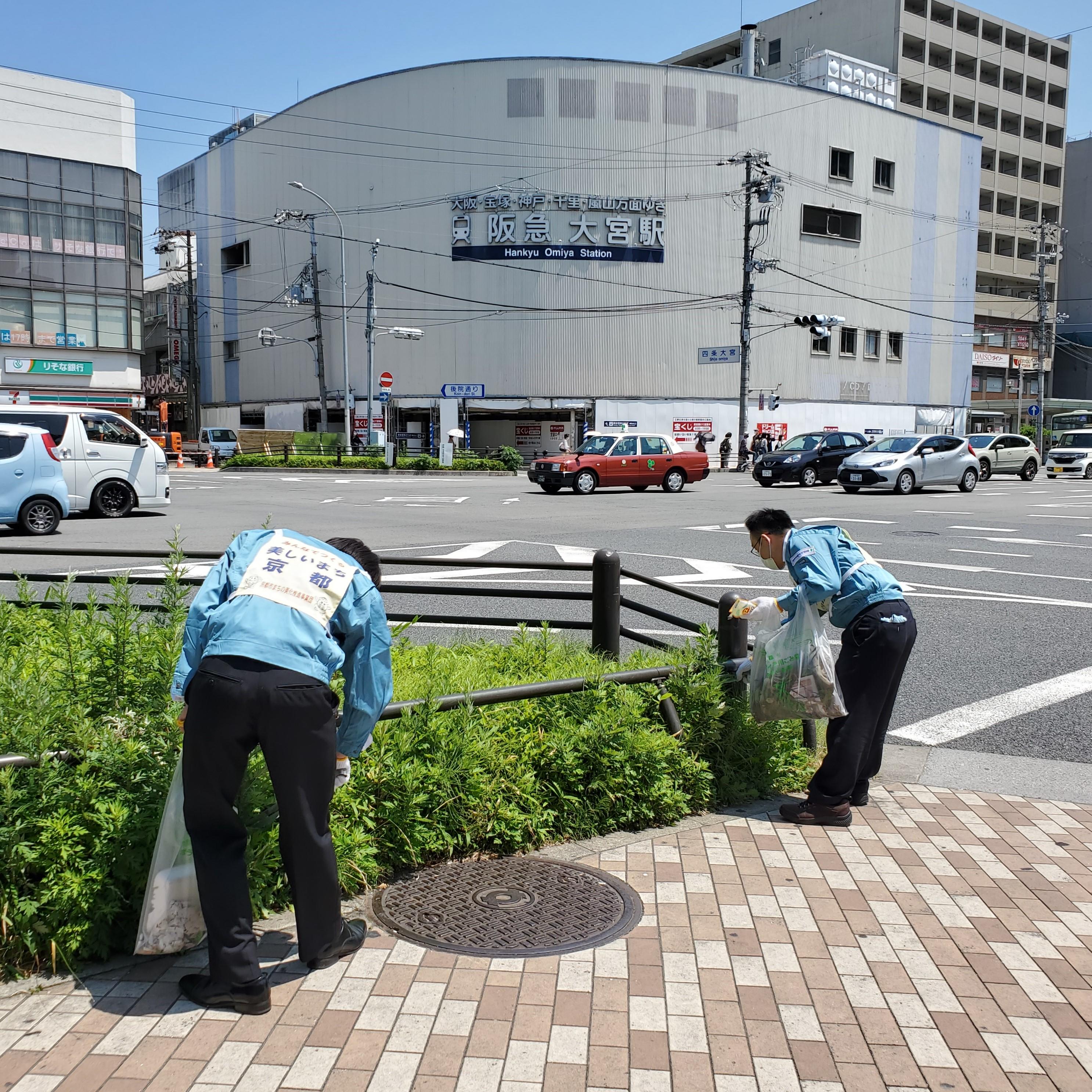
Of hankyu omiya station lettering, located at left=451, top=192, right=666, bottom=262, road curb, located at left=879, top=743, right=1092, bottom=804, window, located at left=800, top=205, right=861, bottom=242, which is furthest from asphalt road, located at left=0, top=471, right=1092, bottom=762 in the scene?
window, located at left=800, top=205, right=861, bottom=242

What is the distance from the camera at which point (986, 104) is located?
73.1 metres

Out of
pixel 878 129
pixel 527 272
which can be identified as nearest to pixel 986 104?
pixel 878 129

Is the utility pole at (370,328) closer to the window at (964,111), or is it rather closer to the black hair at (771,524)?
the black hair at (771,524)

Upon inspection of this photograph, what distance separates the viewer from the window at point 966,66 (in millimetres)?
71500

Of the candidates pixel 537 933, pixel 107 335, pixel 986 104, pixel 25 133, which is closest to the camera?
pixel 537 933

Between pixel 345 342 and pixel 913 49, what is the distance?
46.0 meters

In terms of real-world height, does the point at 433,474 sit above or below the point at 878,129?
below

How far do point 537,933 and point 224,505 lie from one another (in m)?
19.6

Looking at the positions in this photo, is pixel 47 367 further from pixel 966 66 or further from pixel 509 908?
pixel 966 66

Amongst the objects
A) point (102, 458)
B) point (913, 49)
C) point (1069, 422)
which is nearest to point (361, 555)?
point (102, 458)

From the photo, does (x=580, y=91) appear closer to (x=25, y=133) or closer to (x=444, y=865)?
(x=25, y=133)

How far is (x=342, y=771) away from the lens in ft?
11.1

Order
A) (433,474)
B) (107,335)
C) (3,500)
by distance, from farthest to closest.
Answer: (107,335) < (433,474) < (3,500)

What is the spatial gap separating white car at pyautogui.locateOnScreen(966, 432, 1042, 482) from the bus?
81.7ft
